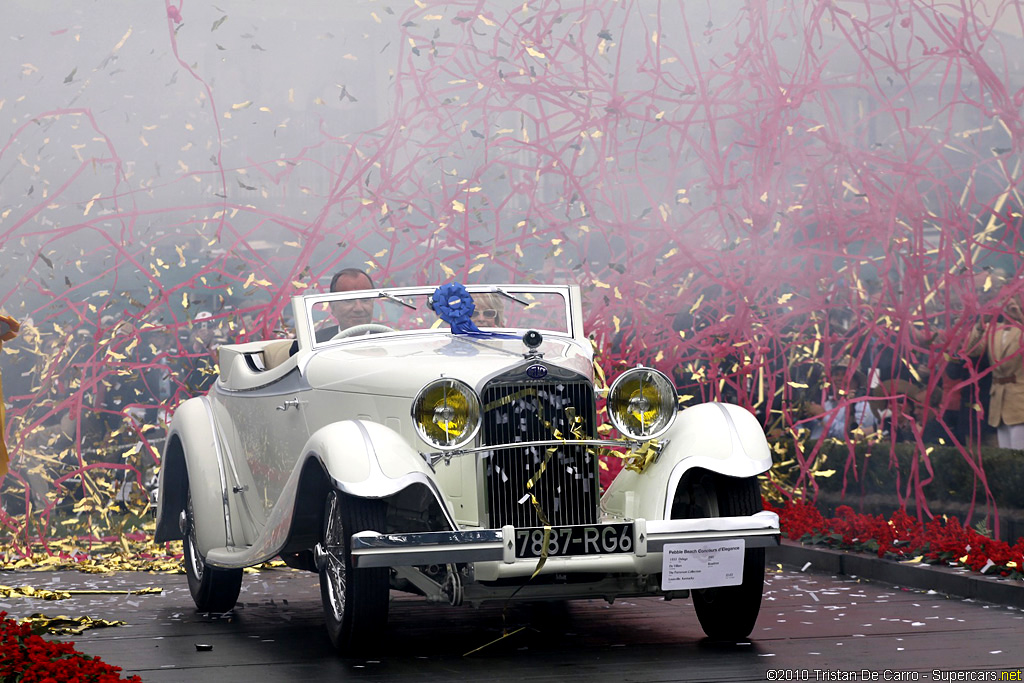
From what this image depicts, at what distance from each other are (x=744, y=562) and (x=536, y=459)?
0.87 meters

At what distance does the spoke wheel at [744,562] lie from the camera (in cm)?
515

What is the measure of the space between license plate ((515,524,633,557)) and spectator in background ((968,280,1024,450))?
138 inches

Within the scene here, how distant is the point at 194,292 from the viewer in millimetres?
9250

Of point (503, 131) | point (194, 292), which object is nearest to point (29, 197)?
point (194, 292)

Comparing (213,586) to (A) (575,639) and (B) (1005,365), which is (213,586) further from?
(B) (1005,365)

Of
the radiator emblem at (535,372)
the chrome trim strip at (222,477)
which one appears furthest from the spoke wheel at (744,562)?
the chrome trim strip at (222,477)

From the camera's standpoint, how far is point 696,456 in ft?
16.8

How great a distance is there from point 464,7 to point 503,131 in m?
0.95

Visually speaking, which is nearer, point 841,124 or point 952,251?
point 952,251

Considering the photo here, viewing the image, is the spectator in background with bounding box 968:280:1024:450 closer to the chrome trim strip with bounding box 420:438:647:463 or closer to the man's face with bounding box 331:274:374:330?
the chrome trim strip with bounding box 420:438:647:463

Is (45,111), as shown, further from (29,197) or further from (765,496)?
(765,496)

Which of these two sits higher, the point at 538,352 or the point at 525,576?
the point at 538,352

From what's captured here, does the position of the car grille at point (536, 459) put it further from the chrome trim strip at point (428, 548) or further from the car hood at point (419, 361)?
the chrome trim strip at point (428, 548)

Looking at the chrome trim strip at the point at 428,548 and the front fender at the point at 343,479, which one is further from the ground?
the front fender at the point at 343,479
